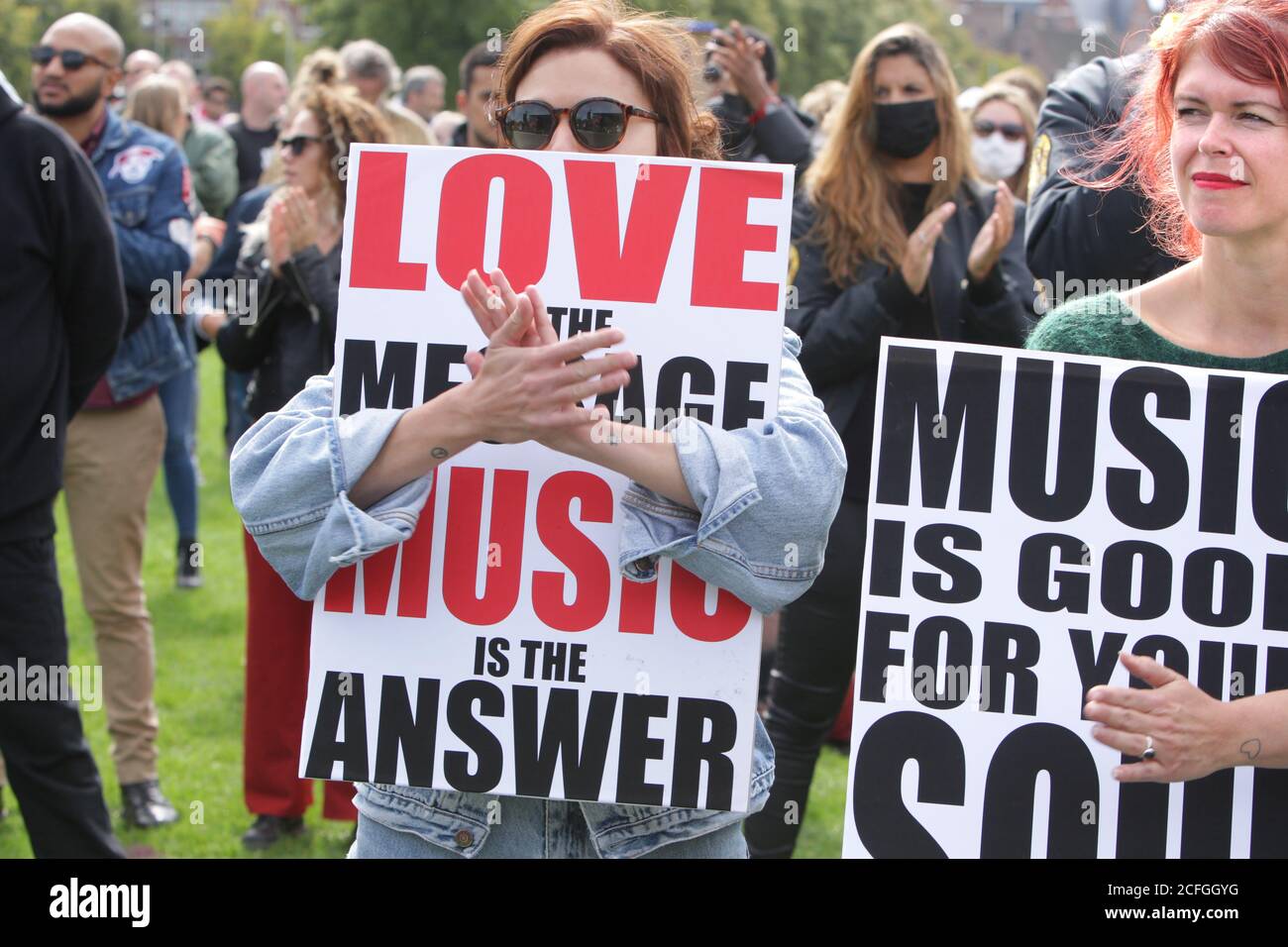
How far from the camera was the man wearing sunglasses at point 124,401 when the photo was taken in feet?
17.4

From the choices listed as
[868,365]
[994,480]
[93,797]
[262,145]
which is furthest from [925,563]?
[262,145]

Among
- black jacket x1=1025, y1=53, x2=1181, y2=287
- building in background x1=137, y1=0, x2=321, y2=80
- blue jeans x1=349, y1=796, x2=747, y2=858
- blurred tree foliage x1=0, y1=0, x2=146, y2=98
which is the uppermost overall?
building in background x1=137, y1=0, x2=321, y2=80

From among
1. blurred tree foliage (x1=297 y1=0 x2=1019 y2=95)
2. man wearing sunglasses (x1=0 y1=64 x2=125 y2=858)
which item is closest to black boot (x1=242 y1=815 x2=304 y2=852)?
man wearing sunglasses (x1=0 y1=64 x2=125 y2=858)

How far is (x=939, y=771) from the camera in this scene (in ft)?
7.36

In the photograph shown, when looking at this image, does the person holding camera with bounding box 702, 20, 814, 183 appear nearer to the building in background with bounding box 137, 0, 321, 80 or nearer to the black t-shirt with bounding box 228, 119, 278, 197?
the black t-shirt with bounding box 228, 119, 278, 197

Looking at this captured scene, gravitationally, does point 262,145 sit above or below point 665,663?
above

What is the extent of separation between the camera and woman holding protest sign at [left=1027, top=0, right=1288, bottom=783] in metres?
2.17

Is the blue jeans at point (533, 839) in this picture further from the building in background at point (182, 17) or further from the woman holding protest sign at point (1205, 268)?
the building in background at point (182, 17)

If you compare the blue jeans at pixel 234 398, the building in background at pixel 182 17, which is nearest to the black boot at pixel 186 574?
the blue jeans at pixel 234 398

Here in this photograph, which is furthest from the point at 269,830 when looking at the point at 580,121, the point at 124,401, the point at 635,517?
the point at 580,121

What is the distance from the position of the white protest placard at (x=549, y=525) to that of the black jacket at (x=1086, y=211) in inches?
55.1

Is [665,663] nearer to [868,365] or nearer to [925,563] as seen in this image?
[925,563]

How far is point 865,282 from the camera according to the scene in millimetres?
4324

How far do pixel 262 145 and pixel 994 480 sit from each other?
1003cm
